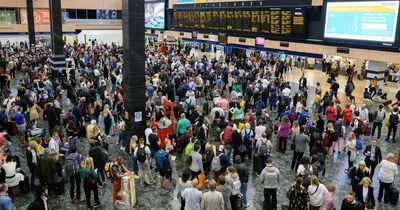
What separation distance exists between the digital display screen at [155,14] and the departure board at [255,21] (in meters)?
12.7

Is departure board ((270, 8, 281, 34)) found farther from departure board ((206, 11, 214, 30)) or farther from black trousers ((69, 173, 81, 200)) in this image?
black trousers ((69, 173, 81, 200))

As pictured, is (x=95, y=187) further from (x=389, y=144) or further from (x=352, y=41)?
(x=352, y=41)

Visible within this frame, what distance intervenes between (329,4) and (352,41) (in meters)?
2.16

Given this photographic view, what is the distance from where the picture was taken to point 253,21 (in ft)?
68.5

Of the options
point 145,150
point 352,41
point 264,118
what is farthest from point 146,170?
point 352,41

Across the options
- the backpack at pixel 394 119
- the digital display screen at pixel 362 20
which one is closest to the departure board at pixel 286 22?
the digital display screen at pixel 362 20

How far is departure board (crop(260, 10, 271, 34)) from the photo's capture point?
1979 cm

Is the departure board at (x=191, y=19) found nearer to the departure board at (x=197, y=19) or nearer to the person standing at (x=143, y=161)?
the departure board at (x=197, y=19)

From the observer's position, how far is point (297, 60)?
32.3 meters

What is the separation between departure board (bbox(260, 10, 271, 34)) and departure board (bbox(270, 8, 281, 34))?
27 cm

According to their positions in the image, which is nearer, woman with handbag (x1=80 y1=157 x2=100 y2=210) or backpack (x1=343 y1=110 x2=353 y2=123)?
woman with handbag (x1=80 y1=157 x2=100 y2=210)

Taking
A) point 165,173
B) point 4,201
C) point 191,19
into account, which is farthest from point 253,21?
point 4,201

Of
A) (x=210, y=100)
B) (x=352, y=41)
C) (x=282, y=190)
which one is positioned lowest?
(x=282, y=190)

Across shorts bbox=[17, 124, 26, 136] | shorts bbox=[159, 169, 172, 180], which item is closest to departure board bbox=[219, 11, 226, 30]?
shorts bbox=[17, 124, 26, 136]
